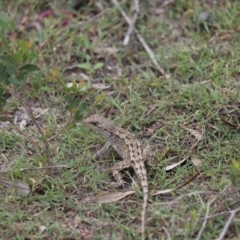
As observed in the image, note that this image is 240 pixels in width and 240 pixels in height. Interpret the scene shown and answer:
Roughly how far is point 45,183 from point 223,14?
3.49 m

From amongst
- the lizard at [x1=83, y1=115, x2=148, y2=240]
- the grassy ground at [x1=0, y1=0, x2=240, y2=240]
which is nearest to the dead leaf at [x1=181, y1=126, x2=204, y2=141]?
the grassy ground at [x1=0, y1=0, x2=240, y2=240]

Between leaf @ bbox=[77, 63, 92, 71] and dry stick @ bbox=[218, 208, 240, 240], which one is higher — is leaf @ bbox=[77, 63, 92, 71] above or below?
above

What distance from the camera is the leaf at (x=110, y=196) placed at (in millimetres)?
5148

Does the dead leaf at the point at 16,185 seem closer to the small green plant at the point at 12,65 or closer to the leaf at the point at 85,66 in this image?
the small green plant at the point at 12,65

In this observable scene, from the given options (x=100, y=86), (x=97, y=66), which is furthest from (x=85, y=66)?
(x=100, y=86)

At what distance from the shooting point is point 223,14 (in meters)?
7.55

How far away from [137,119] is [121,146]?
1.94 ft

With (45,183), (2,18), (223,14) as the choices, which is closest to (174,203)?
(45,183)

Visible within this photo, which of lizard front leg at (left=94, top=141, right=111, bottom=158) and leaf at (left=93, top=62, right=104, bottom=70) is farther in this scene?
leaf at (left=93, top=62, right=104, bottom=70)

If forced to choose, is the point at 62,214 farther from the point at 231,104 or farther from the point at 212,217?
the point at 231,104

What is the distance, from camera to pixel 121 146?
5777 millimetres

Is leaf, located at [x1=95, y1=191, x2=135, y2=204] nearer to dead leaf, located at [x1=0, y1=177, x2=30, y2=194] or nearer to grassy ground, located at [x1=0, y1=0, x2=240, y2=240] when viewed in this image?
grassy ground, located at [x1=0, y1=0, x2=240, y2=240]

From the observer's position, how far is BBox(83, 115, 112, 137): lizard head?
592 cm

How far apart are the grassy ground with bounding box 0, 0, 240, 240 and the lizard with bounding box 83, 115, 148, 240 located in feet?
0.32
